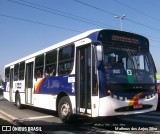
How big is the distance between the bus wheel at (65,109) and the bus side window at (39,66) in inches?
114

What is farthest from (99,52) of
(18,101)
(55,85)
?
(18,101)

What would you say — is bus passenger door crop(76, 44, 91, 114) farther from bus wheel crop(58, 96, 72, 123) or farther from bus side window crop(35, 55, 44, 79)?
bus side window crop(35, 55, 44, 79)

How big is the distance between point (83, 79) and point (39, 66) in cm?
472

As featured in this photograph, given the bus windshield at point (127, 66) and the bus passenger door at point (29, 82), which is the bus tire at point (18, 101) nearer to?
the bus passenger door at point (29, 82)

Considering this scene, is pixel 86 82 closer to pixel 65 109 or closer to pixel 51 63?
pixel 65 109

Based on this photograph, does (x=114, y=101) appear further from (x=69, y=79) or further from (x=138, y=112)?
(x=69, y=79)

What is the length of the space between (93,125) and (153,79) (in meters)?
2.59

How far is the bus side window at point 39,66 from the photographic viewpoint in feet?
47.8

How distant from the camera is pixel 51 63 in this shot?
43.7 ft

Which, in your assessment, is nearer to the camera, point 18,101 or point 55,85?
point 55,85

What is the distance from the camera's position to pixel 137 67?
33.7ft

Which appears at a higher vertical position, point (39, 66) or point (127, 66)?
point (39, 66)

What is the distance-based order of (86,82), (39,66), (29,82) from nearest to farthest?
(86,82), (39,66), (29,82)

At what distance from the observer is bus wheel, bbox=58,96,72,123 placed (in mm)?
11414
